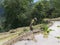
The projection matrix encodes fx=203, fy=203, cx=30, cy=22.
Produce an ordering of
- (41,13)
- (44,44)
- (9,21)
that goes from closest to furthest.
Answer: (44,44)
(41,13)
(9,21)

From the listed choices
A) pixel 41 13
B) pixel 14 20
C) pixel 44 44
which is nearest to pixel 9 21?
pixel 14 20

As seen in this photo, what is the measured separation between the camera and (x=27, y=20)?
23.3 meters

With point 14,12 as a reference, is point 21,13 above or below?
below

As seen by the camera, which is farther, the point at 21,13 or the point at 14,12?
the point at 14,12

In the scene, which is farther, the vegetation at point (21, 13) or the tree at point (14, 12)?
the tree at point (14, 12)

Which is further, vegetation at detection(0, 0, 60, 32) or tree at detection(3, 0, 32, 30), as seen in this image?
tree at detection(3, 0, 32, 30)

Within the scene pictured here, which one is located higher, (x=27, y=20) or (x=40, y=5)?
(x=40, y=5)

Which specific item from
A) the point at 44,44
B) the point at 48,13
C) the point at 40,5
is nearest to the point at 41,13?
the point at 40,5

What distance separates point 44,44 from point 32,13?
16203mm

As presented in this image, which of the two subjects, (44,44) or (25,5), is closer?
(44,44)

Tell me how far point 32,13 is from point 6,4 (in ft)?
10.7

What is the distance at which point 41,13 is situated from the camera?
894 inches

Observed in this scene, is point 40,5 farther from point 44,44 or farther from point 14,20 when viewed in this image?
point 44,44

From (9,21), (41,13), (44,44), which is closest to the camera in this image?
(44,44)
